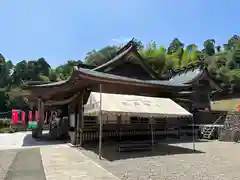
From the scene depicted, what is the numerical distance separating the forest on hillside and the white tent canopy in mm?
19071

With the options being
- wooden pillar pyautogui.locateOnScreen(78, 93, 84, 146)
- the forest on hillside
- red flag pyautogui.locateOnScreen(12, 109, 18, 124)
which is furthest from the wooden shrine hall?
the forest on hillside

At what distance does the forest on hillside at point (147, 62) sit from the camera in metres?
36.3

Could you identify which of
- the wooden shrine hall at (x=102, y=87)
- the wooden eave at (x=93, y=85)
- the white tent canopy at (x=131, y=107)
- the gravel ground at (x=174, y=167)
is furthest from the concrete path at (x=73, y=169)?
the wooden eave at (x=93, y=85)

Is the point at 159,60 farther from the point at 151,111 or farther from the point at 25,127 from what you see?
the point at 151,111

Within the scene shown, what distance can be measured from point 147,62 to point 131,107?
25.2m

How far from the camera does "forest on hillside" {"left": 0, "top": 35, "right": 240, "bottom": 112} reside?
3628 centimetres

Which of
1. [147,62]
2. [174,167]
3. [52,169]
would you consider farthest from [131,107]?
[147,62]

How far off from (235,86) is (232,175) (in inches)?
1331

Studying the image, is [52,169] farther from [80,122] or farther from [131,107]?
[80,122]

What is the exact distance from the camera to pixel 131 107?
10.3m

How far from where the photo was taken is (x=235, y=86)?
3631 centimetres

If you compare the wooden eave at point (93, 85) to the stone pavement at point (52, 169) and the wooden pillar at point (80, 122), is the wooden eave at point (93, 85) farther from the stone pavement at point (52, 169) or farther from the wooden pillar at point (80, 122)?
the stone pavement at point (52, 169)

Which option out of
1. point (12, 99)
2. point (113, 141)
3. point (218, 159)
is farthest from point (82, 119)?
point (12, 99)

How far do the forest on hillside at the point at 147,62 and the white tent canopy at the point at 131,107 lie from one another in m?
19.1
